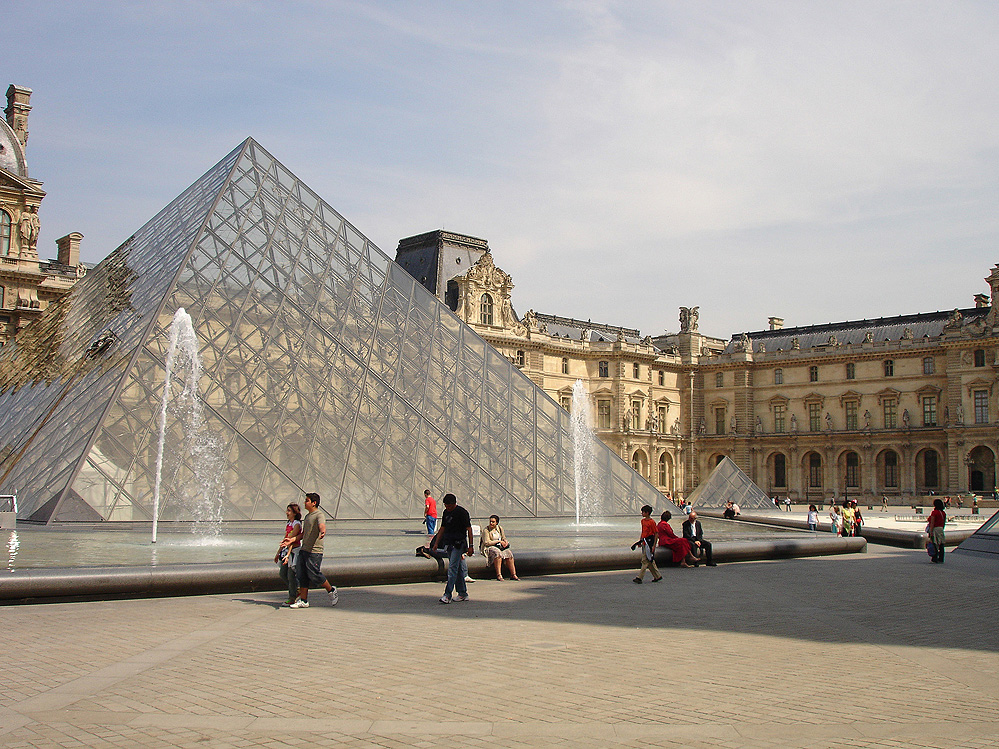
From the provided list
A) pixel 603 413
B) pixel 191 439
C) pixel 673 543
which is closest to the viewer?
pixel 673 543

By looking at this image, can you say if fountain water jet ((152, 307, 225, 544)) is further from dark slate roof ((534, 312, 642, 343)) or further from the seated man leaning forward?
dark slate roof ((534, 312, 642, 343))

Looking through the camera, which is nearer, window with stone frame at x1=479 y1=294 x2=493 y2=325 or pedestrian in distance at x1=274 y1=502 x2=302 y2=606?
pedestrian in distance at x1=274 y1=502 x2=302 y2=606

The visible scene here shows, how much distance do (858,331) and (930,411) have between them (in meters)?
7.80

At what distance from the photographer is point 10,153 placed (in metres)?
40.4

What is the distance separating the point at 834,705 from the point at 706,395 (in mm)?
65568

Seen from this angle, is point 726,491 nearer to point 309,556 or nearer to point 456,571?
point 456,571

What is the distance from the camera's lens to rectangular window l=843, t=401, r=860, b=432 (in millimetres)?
63781

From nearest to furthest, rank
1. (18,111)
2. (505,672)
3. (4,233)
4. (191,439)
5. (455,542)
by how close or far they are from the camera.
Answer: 1. (505,672)
2. (455,542)
3. (191,439)
4. (4,233)
5. (18,111)

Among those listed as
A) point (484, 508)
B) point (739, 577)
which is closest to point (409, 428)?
point (484, 508)

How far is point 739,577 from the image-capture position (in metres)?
13.1

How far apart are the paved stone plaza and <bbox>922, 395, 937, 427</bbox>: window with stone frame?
53.7 m

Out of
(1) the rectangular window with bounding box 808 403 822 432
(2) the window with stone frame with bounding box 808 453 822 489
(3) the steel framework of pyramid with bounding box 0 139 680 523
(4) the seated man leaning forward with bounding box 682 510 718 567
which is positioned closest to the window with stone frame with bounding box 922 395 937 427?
(1) the rectangular window with bounding box 808 403 822 432

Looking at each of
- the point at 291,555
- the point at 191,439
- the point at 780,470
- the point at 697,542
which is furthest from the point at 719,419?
the point at 291,555

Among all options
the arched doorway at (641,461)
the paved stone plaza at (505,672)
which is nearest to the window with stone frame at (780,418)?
the arched doorway at (641,461)
